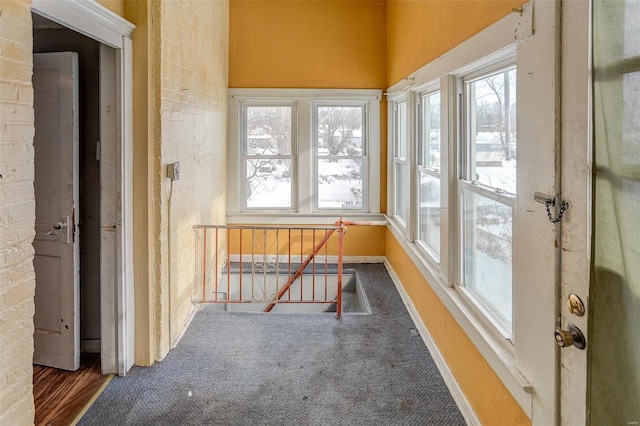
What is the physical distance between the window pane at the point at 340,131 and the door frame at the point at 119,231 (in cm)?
277

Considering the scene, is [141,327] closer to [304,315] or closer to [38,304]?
[38,304]

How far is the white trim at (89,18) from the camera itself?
1.85m

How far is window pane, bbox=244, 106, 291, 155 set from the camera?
201 inches

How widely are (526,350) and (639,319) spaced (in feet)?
2.33

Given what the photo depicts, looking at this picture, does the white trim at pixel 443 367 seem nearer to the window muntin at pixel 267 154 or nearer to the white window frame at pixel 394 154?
the white window frame at pixel 394 154

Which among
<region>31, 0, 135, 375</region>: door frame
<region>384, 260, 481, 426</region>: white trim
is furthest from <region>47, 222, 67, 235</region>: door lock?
<region>384, 260, 481, 426</region>: white trim

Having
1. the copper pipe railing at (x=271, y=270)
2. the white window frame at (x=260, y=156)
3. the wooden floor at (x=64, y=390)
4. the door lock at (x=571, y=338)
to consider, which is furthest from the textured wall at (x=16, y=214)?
the white window frame at (x=260, y=156)

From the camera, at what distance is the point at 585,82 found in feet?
3.81

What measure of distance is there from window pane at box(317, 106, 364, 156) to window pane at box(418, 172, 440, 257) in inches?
66.7

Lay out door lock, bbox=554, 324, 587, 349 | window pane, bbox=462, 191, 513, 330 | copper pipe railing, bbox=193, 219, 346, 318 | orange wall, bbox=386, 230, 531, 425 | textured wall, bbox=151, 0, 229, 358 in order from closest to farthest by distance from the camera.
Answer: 1. door lock, bbox=554, 324, 587, 349
2. orange wall, bbox=386, 230, 531, 425
3. window pane, bbox=462, 191, 513, 330
4. textured wall, bbox=151, 0, 229, 358
5. copper pipe railing, bbox=193, 219, 346, 318

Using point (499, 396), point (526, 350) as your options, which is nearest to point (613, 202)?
point (526, 350)

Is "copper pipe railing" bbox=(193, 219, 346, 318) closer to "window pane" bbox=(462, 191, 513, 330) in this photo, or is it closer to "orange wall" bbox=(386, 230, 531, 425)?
"orange wall" bbox=(386, 230, 531, 425)

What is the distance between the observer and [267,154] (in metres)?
5.12

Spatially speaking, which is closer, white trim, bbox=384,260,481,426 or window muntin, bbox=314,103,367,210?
white trim, bbox=384,260,481,426
